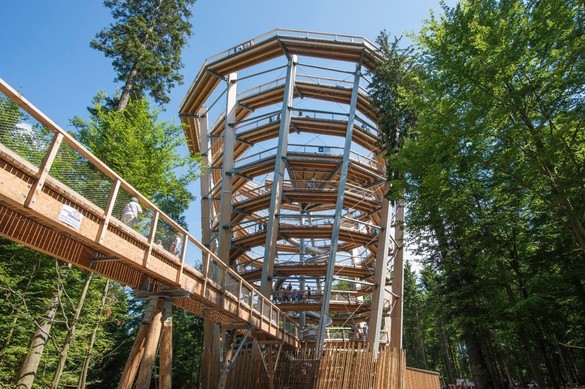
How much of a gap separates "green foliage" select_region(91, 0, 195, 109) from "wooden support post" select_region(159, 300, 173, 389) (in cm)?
919

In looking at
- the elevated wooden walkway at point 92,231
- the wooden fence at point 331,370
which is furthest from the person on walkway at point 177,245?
the wooden fence at point 331,370

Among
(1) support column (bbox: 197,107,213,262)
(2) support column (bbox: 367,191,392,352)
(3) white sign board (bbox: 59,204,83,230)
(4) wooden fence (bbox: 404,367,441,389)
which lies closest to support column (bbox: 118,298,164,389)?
(3) white sign board (bbox: 59,204,83,230)

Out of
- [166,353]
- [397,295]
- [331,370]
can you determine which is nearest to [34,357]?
[166,353]

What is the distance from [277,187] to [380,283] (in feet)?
22.6

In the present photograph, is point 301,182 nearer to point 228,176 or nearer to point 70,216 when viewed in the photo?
point 228,176

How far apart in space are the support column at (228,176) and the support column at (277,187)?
232cm

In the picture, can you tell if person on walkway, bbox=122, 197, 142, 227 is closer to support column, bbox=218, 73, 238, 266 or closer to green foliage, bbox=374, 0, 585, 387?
green foliage, bbox=374, 0, 585, 387

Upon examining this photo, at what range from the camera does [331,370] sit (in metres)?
11.5

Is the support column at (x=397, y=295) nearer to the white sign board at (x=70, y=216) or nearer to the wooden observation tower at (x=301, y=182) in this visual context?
the wooden observation tower at (x=301, y=182)

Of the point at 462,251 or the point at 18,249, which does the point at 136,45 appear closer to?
the point at 18,249

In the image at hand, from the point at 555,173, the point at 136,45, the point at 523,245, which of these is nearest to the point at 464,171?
the point at 555,173

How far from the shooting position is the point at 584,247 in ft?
29.6

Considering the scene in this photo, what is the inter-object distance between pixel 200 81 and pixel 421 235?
1501cm

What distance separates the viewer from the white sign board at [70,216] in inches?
189
